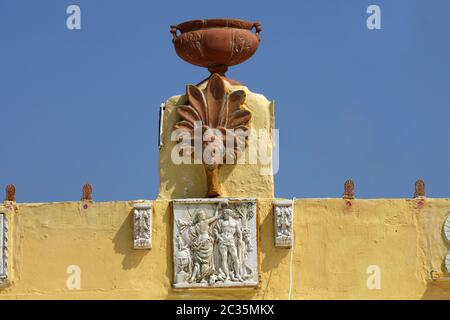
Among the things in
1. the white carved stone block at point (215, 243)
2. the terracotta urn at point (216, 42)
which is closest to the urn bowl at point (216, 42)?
the terracotta urn at point (216, 42)

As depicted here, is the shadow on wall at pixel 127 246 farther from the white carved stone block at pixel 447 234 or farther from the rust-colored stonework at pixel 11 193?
the white carved stone block at pixel 447 234

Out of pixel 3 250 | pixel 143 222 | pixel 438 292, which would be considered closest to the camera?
pixel 438 292

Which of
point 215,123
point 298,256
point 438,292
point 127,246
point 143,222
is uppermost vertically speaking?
point 215,123

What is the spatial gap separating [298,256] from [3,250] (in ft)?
12.2

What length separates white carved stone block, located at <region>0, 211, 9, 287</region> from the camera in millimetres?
37500

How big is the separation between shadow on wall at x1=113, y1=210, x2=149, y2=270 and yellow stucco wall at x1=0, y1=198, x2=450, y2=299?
0.04 ft

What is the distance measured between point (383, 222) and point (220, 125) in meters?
2.38

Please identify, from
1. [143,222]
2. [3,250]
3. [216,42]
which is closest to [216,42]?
[216,42]

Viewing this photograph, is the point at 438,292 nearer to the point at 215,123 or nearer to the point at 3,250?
the point at 215,123

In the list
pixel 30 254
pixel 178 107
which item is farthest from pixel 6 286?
pixel 178 107

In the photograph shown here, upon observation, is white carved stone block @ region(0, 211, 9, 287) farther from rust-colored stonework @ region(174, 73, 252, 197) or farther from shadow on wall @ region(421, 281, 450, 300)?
shadow on wall @ region(421, 281, 450, 300)

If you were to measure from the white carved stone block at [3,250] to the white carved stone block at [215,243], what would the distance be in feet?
6.95

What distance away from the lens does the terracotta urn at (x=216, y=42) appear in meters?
37.7

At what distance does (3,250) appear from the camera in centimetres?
3756
